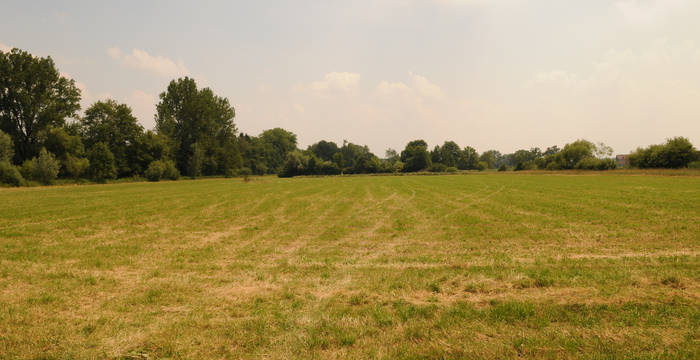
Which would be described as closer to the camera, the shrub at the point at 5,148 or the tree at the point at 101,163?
the shrub at the point at 5,148

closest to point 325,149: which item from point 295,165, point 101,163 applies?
point 295,165

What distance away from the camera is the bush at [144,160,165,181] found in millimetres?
63688

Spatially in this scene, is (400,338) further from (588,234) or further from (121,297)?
(588,234)

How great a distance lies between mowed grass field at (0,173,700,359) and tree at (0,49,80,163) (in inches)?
2561

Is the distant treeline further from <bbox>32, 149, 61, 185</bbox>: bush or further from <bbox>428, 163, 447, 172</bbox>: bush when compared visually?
<bbox>428, 163, 447, 172</bbox>: bush

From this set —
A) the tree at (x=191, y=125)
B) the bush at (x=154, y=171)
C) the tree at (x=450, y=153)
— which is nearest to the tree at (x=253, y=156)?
the tree at (x=191, y=125)

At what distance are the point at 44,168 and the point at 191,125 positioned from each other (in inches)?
1572

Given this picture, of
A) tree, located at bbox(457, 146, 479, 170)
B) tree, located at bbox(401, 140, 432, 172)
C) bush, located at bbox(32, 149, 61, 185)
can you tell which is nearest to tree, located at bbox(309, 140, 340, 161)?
tree, located at bbox(401, 140, 432, 172)

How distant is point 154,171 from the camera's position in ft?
209

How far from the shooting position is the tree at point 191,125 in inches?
3147

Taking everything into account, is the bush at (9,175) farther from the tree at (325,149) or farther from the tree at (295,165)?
the tree at (325,149)

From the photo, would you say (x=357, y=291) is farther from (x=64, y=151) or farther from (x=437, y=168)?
(x=437, y=168)

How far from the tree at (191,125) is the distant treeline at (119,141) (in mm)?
254

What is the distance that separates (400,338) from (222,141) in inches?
3819
